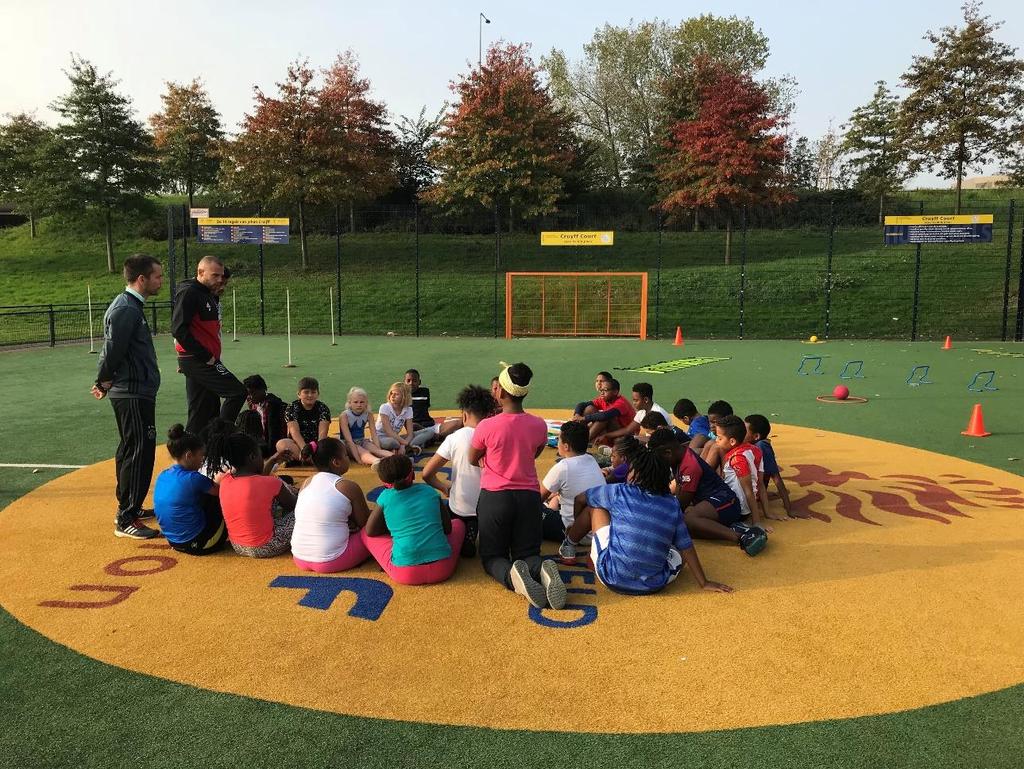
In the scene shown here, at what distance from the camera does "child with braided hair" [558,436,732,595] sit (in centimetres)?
454

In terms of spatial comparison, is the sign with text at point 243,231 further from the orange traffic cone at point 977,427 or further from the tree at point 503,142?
the orange traffic cone at point 977,427

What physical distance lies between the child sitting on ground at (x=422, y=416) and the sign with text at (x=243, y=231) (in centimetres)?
1897

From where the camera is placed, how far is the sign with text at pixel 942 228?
23438mm

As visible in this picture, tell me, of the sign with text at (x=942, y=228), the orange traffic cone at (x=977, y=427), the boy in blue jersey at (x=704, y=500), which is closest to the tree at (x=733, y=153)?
the sign with text at (x=942, y=228)

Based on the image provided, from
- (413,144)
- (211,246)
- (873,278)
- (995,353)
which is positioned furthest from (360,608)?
(413,144)

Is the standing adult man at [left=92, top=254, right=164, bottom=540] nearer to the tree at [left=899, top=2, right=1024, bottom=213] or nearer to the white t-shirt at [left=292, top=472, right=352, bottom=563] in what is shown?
the white t-shirt at [left=292, top=472, right=352, bottom=563]

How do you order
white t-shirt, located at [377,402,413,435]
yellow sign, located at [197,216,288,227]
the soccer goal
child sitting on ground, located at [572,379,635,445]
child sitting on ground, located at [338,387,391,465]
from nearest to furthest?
child sitting on ground, located at [338,387,391,465] < child sitting on ground, located at [572,379,635,445] < white t-shirt, located at [377,402,413,435] < yellow sign, located at [197,216,288,227] < the soccer goal

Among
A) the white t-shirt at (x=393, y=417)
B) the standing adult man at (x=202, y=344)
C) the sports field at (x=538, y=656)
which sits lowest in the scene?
the sports field at (x=538, y=656)

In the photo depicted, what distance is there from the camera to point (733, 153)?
32969mm

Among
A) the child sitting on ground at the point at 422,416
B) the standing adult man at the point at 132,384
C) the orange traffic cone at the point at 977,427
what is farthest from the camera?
the orange traffic cone at the point at 977,427

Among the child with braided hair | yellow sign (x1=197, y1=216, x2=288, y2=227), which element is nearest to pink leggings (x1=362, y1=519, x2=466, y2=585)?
the child with braided hair

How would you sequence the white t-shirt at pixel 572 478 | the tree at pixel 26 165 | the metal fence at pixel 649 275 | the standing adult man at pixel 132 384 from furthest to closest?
the tree at pixel 26 165 < the metal fence at pixel 649 275 < the standing adult man at pixel 132 384 < the white t-shirt at pixel 572 478

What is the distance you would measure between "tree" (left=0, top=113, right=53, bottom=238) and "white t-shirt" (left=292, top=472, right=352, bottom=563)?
A: 37458mm

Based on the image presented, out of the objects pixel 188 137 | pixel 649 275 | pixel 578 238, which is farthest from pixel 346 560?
pixel 188 137
